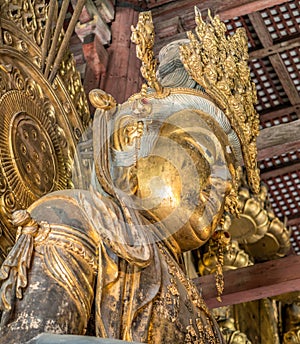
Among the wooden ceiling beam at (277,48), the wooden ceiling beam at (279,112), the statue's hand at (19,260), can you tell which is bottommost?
the statue's hand at (19,260)

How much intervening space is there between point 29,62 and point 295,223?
9.85 ft

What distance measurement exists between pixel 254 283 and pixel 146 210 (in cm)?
157

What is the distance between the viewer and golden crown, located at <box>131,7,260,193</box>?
379 cm

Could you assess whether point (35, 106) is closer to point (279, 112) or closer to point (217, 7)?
point (217, 7)

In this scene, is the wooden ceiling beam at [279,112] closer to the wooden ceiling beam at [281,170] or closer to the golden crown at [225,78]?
the wooden ceiling beam at [281,170]

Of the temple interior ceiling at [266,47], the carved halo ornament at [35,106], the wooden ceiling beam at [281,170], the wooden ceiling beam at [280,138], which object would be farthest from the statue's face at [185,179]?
the wooden ceiling beam at [281,170]

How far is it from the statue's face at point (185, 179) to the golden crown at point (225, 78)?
0.18 m

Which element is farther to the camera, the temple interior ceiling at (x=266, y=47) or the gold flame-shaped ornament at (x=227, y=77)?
the temple interior ceiling at (x=266, y=47)

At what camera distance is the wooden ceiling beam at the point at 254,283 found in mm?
4762

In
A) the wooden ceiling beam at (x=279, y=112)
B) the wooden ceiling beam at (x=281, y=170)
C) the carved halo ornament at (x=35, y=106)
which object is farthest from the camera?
the wooden ceiling beam at (x=281, y=170)

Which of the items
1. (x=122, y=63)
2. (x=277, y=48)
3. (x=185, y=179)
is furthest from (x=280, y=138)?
(x=185, y=179)

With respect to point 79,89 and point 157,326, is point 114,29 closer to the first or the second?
point 79,89

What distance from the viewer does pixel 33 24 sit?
428 cm

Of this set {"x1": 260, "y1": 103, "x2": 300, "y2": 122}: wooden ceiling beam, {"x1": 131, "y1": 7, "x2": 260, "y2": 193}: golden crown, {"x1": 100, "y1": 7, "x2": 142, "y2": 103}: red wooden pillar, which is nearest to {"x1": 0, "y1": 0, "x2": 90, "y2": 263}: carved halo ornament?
{"x1": 100, "y1": 7, "x2": 142, "y2": 103}: red wooden pillar
